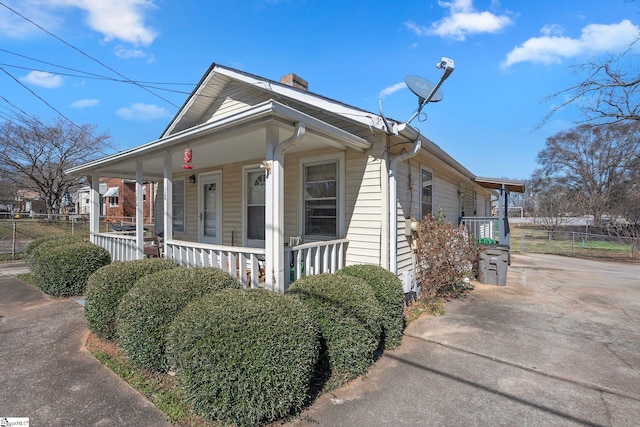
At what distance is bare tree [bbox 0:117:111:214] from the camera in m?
20.9

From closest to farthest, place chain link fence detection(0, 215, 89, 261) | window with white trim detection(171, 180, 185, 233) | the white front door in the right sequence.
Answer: the white front door, window with white trim detection(171, 180, 185, 233), chain link fence detection(0, 215, 89, 261)

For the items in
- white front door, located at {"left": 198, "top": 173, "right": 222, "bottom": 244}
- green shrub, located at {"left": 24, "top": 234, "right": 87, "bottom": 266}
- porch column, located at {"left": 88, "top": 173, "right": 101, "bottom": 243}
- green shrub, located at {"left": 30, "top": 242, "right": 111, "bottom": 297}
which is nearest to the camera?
green shrub, located at {"left": 30, "top": 242, "right": 111, "bottom": 297}

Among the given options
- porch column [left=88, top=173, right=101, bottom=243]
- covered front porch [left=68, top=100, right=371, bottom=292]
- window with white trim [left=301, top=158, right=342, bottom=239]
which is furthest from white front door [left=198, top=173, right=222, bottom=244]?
window with white trim [left=301, top=158, right=342, bottom=239]

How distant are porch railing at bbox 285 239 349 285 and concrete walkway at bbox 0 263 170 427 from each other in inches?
82.1

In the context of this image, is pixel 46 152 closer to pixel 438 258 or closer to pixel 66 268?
pixel 66 268

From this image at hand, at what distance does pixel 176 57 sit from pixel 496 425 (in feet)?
35.2

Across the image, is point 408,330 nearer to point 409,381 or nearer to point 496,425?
point 409,381

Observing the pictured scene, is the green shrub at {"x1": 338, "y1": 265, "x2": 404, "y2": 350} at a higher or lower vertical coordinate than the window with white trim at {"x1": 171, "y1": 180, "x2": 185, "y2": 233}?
lower

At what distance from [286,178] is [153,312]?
11.5 feet

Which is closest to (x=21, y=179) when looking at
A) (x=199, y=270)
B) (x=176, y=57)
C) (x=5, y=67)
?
(x=5, y=67)

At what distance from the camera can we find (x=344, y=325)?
3.11m

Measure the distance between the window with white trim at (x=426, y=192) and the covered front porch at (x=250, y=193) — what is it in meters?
2.43

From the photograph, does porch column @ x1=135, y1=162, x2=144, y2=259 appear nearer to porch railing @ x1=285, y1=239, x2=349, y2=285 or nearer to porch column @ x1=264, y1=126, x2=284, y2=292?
porch railing @ x1=285, y1=239, x2=349, y2=285

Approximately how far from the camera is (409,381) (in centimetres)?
309
